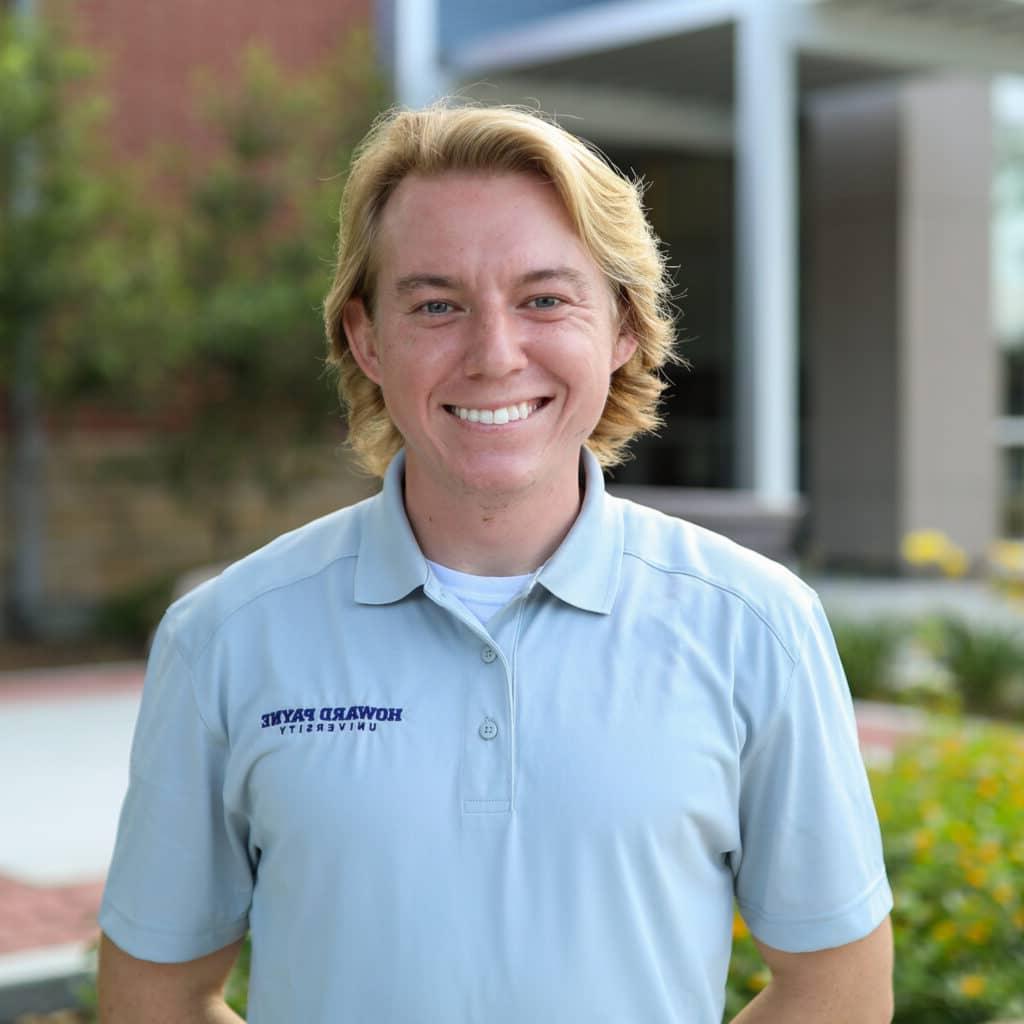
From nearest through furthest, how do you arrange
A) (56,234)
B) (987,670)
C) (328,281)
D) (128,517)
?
1. (987,670)
2. (328,281)
3. (56,234)
4. (128,517)

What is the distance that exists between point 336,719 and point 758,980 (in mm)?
2155

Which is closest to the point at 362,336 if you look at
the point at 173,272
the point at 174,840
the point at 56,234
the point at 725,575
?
the point at 725,575

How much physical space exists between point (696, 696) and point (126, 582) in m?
12.2

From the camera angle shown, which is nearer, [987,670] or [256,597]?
[256,597]

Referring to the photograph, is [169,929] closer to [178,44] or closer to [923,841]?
[923,841]

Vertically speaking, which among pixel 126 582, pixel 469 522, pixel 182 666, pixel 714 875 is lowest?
pixel 126 582

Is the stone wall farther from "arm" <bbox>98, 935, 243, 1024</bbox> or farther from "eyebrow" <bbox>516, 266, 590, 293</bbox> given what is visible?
"eyebrow" <bbox>516, 266, 590, 293</bbox>

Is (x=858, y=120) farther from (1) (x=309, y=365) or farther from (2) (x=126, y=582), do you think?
(2) (x=126, y=582)

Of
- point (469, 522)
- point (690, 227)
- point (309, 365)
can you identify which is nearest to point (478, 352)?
point (469, 522)

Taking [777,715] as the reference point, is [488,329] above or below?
above

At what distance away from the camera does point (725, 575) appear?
1946mm

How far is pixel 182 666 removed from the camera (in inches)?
76.2

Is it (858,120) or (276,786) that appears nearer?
(276,786)

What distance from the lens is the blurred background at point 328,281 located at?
35.0 feet
